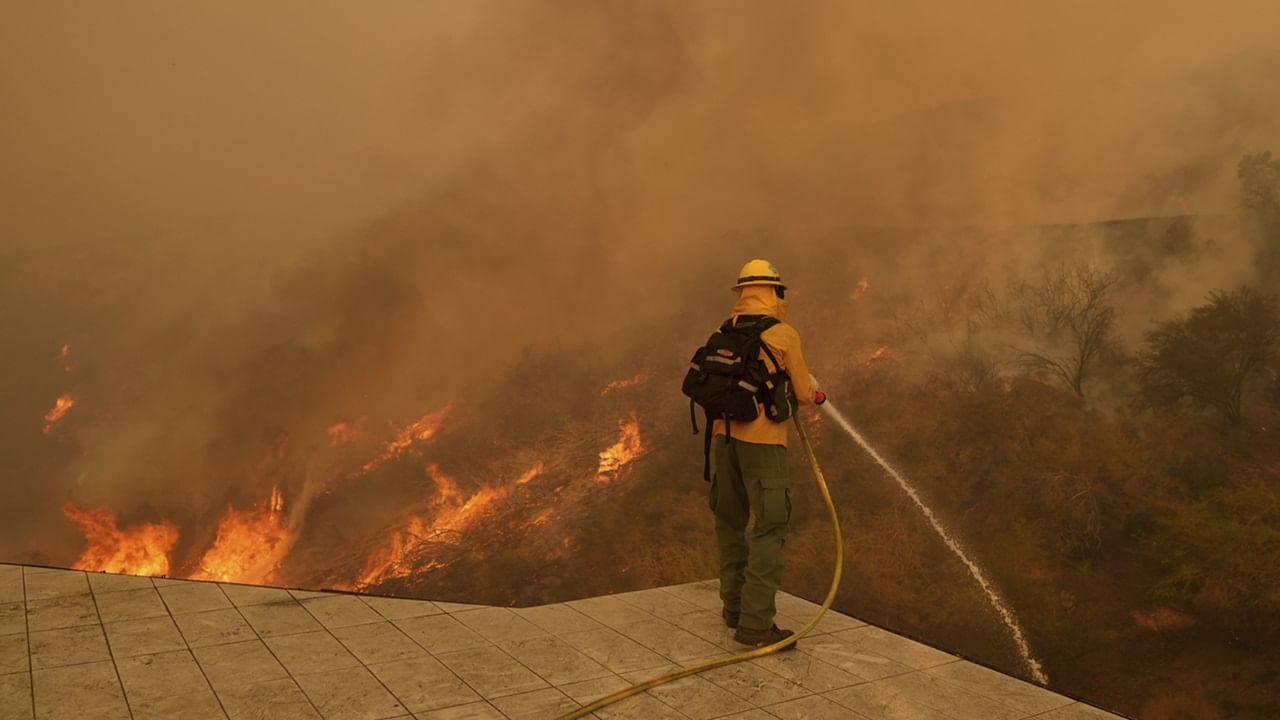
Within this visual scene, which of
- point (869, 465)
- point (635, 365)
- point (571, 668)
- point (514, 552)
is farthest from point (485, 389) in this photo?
point (571, 668)

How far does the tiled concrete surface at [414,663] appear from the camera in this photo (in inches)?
155

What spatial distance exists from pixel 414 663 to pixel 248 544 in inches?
1275

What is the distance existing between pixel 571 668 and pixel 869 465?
80.0ft

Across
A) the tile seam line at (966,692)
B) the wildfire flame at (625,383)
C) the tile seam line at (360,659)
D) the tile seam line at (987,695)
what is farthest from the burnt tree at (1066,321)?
the tile seam line at (360,659)

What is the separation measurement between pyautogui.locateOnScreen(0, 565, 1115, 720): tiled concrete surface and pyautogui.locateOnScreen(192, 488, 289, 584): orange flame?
28.4m

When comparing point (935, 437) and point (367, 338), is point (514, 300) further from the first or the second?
point (935, 437)

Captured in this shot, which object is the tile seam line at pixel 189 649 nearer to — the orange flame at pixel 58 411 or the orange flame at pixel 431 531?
the orange flame at pixel 431 531

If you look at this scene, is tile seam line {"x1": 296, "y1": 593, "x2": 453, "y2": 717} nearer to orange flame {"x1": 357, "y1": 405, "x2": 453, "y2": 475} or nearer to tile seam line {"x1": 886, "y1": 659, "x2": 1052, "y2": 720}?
tile seam line {"x1": 886, "y1": 659, "x2": 1052, "y2": 720}

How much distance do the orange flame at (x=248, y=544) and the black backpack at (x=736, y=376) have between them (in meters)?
30.1

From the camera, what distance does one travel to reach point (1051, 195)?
32281 millimetres

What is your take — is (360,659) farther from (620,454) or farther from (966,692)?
(620,454)

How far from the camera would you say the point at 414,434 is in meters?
34.9

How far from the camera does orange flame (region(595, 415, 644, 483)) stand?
29047 mm

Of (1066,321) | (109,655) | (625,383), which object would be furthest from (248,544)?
(109,655)
